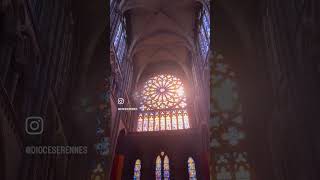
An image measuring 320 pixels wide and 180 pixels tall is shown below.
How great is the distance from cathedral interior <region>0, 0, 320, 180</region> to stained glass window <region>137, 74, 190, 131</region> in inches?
2.6

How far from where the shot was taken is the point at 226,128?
13.6 m

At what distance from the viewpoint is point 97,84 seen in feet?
44.8

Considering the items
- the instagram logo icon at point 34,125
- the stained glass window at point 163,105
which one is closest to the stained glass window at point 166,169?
the stained glass window at point 163,105

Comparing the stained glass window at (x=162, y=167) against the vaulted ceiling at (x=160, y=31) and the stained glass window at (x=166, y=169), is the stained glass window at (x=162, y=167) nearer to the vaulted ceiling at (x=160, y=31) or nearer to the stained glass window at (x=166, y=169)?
the stained glass window at (x=166, y=169)

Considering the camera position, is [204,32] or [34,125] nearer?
[34,125]

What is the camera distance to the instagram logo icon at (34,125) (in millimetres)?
9165

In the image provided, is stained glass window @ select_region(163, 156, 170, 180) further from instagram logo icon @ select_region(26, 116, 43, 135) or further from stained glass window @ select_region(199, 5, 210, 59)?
instagram logo icon @ select_region(26, 116, 43, 135)

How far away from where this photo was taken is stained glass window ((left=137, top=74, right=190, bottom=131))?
21969 mm

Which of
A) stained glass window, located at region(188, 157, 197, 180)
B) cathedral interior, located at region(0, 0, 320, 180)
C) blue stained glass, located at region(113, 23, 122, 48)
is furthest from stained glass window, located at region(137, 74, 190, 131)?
blue stained glass, located at region(113, 23, 122, 48)

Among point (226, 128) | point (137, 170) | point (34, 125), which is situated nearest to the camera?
point (34, 125)

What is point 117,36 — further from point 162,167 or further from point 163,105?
point 162,167

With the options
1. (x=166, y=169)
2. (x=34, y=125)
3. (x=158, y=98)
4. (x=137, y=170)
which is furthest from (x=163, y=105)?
(x=34, y=125)

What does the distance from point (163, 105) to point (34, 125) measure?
13782mm

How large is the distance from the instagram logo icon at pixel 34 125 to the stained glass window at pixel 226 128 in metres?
5.55
